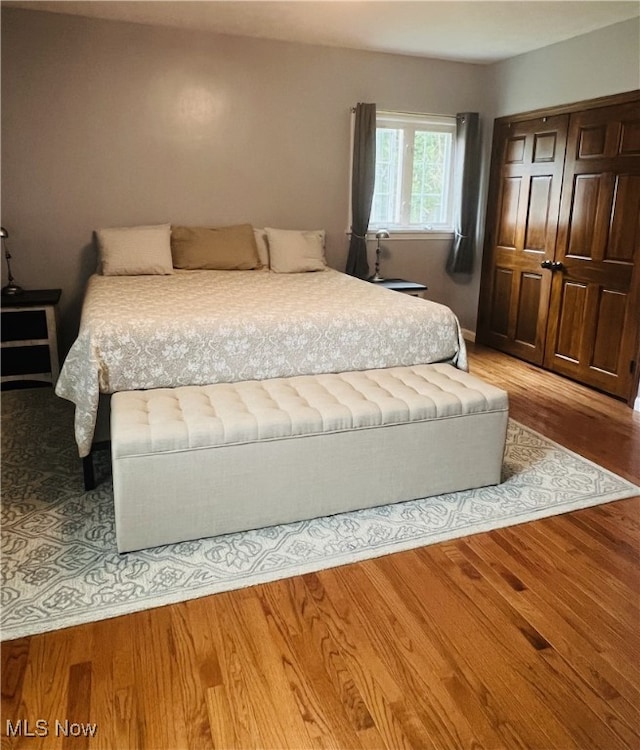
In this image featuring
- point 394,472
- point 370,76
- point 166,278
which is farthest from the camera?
point 370,76

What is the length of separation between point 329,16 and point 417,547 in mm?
3253

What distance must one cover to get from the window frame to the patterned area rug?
8.47 feet

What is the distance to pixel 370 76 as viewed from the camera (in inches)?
179

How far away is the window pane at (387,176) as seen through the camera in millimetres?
4781

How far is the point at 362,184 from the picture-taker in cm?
459

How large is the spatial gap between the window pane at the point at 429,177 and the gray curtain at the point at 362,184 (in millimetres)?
529

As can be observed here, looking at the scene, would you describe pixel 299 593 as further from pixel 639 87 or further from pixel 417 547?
pixel 639 87

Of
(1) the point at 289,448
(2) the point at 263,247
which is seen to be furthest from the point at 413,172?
(1) the point at 289,448

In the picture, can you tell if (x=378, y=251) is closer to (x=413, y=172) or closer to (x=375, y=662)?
(x=413, y=172)

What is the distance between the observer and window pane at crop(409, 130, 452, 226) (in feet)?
16.1

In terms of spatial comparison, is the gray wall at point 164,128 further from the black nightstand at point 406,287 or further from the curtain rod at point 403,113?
the black nightstand at point 406,287

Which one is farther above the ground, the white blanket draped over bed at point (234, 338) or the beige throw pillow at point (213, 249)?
the beige throw pillow at point (213, 249)

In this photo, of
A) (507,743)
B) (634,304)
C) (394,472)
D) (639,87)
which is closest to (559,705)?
(507,743)

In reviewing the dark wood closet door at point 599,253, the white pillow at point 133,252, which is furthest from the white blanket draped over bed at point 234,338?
the dark wood closet door at point 599,253
